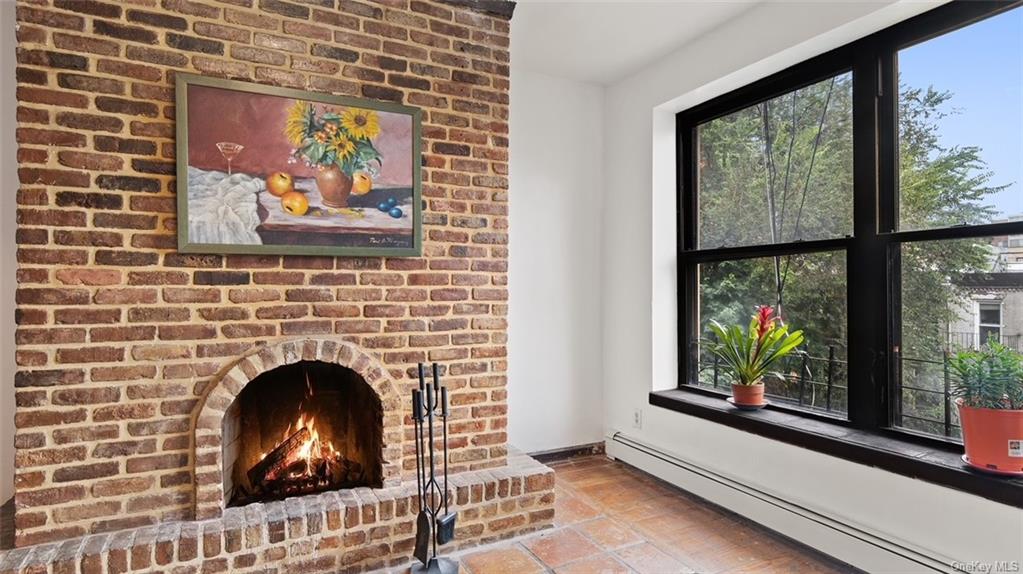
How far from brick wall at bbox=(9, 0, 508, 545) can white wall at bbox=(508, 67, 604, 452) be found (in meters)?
1.09

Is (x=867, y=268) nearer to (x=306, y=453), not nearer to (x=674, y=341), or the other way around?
(x=674, y=341)

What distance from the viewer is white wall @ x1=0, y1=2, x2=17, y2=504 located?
239cm

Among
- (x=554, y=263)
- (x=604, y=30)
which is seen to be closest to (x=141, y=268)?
(x=554, y=263)

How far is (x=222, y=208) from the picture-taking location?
2.04 m

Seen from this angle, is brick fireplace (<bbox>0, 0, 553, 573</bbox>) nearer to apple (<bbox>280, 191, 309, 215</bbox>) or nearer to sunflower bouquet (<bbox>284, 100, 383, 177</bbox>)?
sunflower bouquet (<bbox>284, 100, 383, 177</bbox>)

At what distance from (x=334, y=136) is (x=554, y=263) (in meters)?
1.72

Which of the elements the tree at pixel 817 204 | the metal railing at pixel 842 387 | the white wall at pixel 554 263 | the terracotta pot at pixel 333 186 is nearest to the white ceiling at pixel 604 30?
the white wall at pixel 554 263

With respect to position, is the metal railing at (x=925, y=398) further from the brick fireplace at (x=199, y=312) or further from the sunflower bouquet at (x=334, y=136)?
the sunflower bouquet at (x=334, y=136)

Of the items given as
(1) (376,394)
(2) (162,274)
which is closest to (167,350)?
(2) (162,274)

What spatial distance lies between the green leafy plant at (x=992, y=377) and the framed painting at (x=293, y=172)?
213 centimetres

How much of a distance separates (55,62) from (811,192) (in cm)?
318

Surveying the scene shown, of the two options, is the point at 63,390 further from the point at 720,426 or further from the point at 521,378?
the point at 720,426
